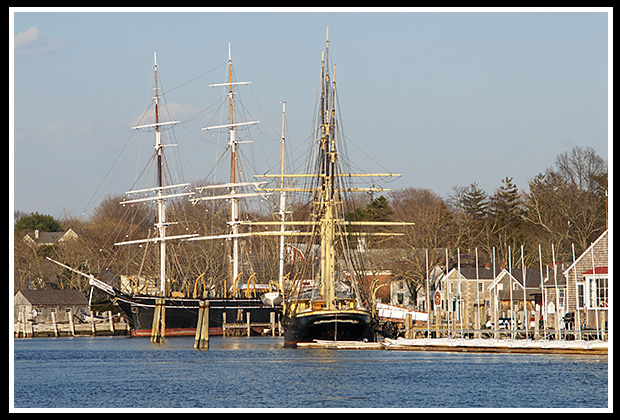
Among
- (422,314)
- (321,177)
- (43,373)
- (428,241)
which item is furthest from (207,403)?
(428,241)

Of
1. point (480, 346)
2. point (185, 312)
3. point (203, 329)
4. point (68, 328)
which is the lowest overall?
point (480, 346)

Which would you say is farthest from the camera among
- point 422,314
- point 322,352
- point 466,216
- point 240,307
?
point 466,216

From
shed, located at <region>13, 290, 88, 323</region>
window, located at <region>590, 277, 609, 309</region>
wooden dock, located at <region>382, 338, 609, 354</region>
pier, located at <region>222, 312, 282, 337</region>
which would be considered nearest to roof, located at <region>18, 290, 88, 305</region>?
shed, located at <region>13, 290, 88, 323</region>

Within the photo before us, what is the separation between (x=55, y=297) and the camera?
9162 centimetres

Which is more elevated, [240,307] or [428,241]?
[428,241]

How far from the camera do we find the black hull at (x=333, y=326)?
58812 millimetres

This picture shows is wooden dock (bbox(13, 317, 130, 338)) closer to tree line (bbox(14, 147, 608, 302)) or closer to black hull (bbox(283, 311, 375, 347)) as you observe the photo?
tree line (bbox(14, 147, 608, 302))

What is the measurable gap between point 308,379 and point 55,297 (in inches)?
2119

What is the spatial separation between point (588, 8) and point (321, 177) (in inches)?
1572

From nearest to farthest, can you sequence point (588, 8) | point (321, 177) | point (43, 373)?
point (588, 8)
point (43, 373)
point (321, 177)

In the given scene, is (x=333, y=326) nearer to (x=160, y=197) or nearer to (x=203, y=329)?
(x=203, y=329)

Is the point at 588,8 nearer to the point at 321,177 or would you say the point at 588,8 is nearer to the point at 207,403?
the point at 207,403

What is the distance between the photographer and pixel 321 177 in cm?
6638

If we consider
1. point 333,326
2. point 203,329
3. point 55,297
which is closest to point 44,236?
point 55,297
